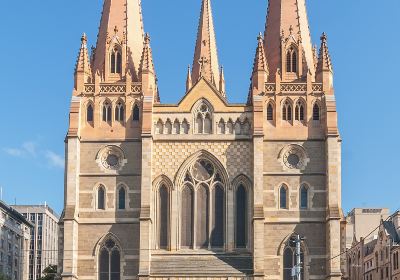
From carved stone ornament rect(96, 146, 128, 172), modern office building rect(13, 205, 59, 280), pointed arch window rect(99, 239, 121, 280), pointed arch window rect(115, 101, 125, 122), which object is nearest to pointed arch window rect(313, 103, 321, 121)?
pointed arch window rect(115, 101, 125, 122)

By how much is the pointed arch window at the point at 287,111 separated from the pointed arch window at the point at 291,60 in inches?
110

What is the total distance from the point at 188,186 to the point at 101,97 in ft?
27.9

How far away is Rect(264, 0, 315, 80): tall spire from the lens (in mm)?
68250

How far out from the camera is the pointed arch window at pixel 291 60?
2672 inches

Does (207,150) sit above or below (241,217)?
above

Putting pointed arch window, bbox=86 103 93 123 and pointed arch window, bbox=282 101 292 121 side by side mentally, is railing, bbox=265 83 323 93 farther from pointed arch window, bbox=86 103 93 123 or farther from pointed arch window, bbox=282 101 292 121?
pointed arch window, bbox=86 103 93 123

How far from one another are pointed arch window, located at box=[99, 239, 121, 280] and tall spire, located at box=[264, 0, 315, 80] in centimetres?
1639

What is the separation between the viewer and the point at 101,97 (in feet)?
218

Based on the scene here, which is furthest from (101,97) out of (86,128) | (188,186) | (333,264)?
(333,264)

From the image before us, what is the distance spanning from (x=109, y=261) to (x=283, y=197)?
1218 cm

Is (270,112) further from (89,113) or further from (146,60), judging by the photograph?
(89,113)

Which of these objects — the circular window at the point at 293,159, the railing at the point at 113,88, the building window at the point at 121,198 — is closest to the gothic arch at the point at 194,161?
the building window at the point at 121,198

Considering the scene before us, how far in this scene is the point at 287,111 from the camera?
66.4m

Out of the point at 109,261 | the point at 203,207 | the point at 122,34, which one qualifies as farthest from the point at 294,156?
the point at 122,34
